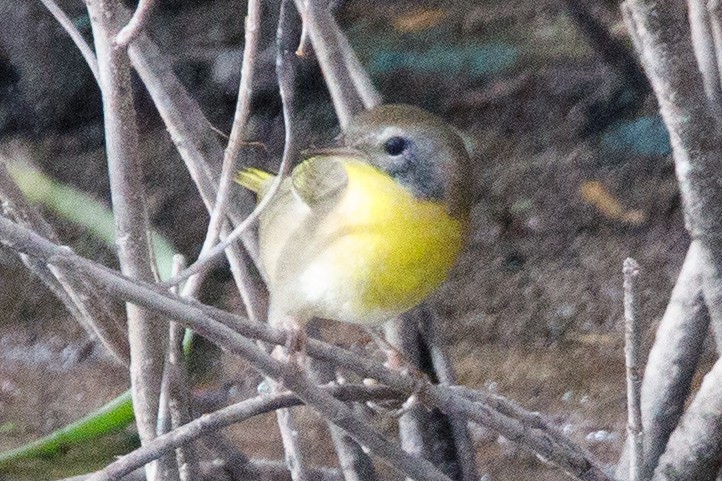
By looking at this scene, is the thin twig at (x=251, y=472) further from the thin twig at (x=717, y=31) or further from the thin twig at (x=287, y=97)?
the thin twig at (x=717, y=31)

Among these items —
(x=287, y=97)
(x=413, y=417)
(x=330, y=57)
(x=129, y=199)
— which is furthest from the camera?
(x=413, y=417)

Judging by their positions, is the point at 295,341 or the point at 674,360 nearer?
the point at 295,341

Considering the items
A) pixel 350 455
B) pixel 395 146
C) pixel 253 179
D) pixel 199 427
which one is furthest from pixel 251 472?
pixel 199 427

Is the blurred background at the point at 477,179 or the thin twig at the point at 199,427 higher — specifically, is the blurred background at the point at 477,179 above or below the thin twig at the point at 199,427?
above

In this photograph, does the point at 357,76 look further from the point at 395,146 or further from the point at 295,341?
the point at 295,341

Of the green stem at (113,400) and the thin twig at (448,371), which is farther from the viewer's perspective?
the green stem at (113,400)

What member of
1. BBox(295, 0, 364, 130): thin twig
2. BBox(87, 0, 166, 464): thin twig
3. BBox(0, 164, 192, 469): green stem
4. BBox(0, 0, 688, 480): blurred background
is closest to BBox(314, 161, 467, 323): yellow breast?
BBox(295, 0, 364, 130): thin twig

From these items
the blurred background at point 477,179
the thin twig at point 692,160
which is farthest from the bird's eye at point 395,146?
the blurred background at point 477,179
